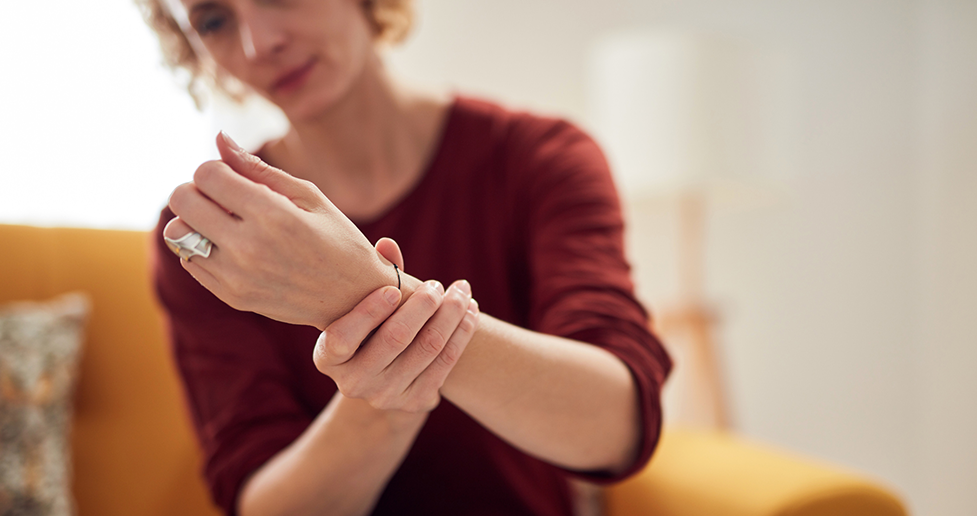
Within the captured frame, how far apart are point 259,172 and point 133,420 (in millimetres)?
773

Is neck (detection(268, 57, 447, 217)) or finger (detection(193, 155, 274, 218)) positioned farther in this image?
neck (detection(268, 57, 447, 217))

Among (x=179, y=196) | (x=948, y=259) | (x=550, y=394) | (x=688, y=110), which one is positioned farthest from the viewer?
(x=948, y=259)

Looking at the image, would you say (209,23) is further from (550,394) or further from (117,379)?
(117,379)

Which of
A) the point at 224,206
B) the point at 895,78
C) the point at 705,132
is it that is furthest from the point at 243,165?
the point at 895,78

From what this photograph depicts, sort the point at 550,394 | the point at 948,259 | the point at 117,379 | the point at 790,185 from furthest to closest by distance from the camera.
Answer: the point at 790,185 → the point at 948,259 → the point at 117,379 → the point at 550,394

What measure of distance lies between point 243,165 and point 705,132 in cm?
118

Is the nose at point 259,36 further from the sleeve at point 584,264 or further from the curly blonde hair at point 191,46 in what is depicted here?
the sleeve at point 584,264

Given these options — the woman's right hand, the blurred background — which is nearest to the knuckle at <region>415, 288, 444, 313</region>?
the woman's right hand

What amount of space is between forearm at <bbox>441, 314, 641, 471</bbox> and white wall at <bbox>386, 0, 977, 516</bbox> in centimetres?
117

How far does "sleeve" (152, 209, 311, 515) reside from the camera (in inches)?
27.5

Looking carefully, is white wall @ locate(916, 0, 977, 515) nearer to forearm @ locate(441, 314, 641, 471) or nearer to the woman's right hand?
forearm @ locate(441, 314, 641, 471)

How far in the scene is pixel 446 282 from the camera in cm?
72

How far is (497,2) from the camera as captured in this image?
1.64 metres

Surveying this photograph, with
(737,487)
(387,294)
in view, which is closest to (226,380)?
(387,294)
